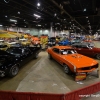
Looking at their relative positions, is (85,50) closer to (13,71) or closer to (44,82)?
(44,82)

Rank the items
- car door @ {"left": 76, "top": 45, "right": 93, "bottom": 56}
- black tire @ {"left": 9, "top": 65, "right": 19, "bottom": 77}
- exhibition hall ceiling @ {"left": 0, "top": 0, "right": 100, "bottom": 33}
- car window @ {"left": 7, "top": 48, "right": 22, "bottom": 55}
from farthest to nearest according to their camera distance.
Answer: exhibition hall ceiling @ {"left": 0, "top": 0, "right": 100, "bottom": 33} → car door @ {"left": 76, "top": 45, "right": 93, "bottom": 56} → car window @ {"left": 7, "top": 48, "right": 22, "bottom": 55} → black tire @ {"left": 9, "top": 65, "right": 19, "bottom": 77}

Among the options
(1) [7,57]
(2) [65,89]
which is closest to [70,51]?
(2) [65,89]

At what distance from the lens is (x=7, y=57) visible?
555 centimetres

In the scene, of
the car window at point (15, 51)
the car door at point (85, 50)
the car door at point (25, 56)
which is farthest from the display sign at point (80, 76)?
the car door at point (85, 50)

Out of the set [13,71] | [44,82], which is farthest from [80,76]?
[13,71]

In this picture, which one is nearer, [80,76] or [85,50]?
[80,76]

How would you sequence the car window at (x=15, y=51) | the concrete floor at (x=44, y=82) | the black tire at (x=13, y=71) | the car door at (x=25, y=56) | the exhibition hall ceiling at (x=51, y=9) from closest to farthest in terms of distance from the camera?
the concrete floor at (x=44, y=82) → the black tire at (x=13, y=71) → the car door at (x=25, y=56) → the car window at (x=15, y=51) → the exhibition hall ceiling at (x=51, y=9)

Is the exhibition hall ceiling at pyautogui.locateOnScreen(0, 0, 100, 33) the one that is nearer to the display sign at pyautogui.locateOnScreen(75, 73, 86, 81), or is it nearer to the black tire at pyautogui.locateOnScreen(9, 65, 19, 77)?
the black tire at pyautogui.locateOnScreen(9, 65, 19, 77)

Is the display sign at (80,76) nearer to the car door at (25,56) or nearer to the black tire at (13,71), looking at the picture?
the black tire at (13,71)

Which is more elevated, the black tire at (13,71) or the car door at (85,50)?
the car door at (85,50)

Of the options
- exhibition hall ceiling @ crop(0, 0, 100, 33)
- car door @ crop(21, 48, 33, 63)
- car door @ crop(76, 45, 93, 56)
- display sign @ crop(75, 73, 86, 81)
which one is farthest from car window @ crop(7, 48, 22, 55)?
car door @ crop(76, 45, 93, 56)

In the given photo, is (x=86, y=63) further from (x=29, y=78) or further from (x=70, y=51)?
(x=29, y=78)

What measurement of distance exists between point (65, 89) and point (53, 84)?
613 millimetres

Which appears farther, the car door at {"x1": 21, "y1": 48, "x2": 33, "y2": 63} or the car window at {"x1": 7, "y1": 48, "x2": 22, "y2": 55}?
the car window at {"x1": 7, "y1": 48, "x2": 22, "y2": 55}
